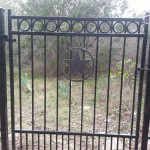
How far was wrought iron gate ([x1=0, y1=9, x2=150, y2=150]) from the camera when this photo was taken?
9.65 ft

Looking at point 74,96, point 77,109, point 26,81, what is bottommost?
point 77,109

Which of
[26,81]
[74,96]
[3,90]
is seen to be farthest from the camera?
[26,81]

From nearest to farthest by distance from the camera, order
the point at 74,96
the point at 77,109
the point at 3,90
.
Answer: the point at 3,90 < the point at 77,109 < the point at 74,96

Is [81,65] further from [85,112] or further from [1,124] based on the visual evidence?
[85,112]

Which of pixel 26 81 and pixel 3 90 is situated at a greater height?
pixel 3 90

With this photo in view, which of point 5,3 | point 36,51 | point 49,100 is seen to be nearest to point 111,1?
point 36,51

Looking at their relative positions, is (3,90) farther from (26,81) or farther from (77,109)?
(26,81)

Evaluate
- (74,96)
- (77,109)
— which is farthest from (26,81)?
(77,109)

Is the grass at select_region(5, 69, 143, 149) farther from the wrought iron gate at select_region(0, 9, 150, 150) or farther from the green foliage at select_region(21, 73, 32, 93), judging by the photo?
the green foliage at select_region(21, 73, 32, 93)

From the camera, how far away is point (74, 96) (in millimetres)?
6309

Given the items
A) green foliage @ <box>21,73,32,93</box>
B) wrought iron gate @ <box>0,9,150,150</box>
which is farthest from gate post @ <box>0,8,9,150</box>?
green foliage @ <box>21,73,32,93</box>

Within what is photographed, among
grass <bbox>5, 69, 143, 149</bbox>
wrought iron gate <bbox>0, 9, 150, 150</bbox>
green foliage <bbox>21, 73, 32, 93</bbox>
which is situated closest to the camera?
wrought iron gate <bbox>0, 9, 150, 150</bbox>

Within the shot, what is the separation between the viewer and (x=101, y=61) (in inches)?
323

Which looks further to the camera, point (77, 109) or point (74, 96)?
point (74, 96)
